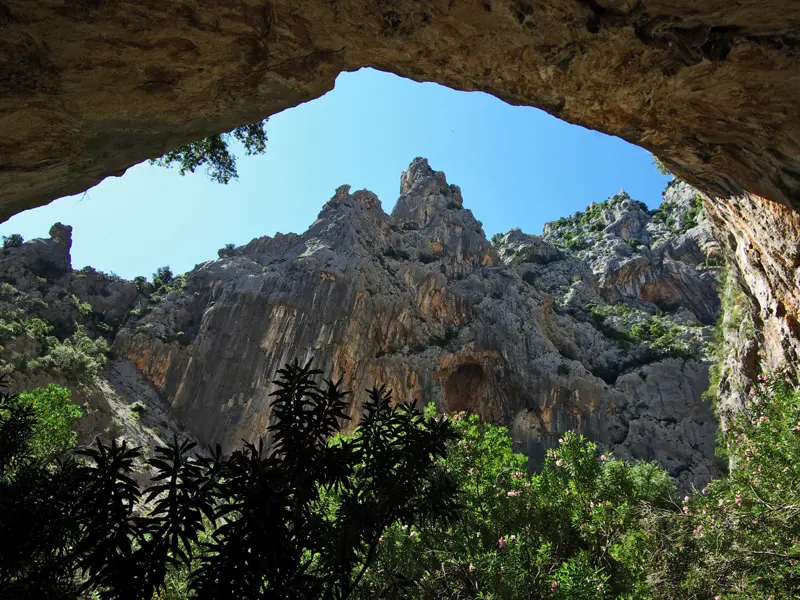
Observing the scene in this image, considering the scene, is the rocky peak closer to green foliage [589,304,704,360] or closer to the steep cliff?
the steep cliff

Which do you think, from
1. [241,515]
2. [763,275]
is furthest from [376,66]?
[763,275]

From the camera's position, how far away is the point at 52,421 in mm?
18094

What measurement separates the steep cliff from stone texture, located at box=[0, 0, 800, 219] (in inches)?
1430

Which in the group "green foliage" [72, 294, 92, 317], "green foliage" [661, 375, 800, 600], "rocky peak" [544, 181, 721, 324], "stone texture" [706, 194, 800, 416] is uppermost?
"rocky peak" [544, 181, 721, 324]

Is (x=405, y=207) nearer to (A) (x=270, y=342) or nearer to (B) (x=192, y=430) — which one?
(A) (x=270, y=342)

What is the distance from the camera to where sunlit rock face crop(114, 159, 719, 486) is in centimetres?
Answer: 4438

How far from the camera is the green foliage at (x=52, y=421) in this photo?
17.7 m

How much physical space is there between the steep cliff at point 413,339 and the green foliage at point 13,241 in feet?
12.0

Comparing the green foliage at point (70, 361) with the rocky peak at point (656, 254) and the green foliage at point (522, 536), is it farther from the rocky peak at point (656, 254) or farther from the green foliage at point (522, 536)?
the rocky peak at point (656, 254)

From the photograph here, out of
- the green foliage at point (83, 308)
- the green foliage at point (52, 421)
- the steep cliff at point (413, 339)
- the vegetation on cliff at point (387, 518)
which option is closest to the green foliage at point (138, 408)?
the steep cliff at point (413, 339)

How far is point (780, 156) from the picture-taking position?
29.8ft

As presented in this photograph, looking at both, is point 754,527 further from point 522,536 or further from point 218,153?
point 218,153

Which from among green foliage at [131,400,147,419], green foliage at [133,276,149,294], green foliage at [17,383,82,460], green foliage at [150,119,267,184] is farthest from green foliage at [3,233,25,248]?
green foliage at [150,119,267,184]

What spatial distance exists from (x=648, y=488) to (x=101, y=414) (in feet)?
115
